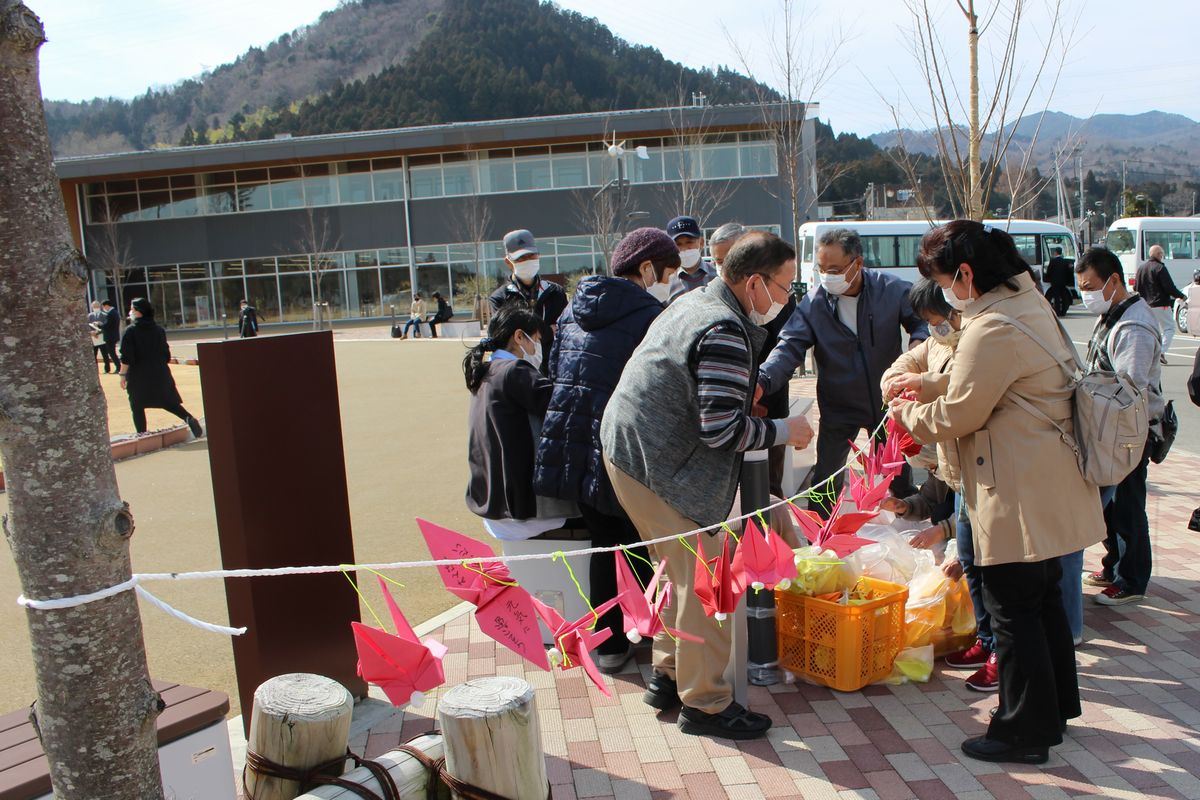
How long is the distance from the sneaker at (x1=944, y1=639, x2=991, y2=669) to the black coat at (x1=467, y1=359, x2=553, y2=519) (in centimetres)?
204

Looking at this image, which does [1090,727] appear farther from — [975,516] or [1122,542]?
[1122,542]

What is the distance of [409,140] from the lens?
40406 millimetres

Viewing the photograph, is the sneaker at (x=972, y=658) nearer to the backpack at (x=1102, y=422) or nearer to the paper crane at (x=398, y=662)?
the backpack at (x=1102, y=422)

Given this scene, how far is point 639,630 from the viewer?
107 inches

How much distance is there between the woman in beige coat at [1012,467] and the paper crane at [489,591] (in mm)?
1602

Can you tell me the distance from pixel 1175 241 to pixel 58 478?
1412 inches

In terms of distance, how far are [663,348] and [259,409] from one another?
61.2 inches


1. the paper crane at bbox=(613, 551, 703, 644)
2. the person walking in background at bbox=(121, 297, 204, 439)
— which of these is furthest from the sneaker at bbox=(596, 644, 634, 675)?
the person walking in background at bbox=(121, 297, 204, 439)

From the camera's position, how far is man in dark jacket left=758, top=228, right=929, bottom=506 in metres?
5.14

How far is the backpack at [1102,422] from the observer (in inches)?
122

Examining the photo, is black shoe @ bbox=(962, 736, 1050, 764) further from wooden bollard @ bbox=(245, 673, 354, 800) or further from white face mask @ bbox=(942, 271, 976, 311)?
wooden bollard @ bbox=(245, 673, 354, 800)

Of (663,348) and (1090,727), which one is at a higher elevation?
(663,348)

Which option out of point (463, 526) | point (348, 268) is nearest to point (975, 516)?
point (463, 526)

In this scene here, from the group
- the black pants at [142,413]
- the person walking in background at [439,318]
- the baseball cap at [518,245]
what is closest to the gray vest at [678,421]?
the baseball cap at [518,245]
